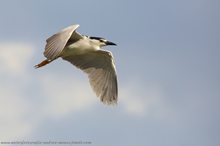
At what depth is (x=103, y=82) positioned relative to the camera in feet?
77.2

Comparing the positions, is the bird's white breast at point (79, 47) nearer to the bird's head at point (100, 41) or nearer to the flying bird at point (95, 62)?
the flying bird at point (95, 62)

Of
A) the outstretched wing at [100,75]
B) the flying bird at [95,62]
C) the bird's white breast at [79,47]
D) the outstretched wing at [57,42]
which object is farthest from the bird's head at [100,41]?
the outstretched wing at [57,42]

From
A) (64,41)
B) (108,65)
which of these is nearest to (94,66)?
(108,65)

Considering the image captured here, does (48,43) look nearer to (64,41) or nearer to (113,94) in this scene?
(64,41)

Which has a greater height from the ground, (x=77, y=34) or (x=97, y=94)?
(x=77, y=34)

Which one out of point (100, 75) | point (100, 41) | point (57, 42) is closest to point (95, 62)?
point (100, 75)

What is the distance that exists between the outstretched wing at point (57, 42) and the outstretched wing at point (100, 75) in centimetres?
197

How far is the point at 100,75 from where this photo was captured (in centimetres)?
2355

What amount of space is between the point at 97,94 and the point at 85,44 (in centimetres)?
174

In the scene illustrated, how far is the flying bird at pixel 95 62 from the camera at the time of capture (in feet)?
73.7

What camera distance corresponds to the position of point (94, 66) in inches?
925

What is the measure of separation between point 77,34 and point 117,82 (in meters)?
2.22

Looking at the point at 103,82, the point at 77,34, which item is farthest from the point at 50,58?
the point at 103,82

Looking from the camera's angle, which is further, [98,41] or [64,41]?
[98,41]
